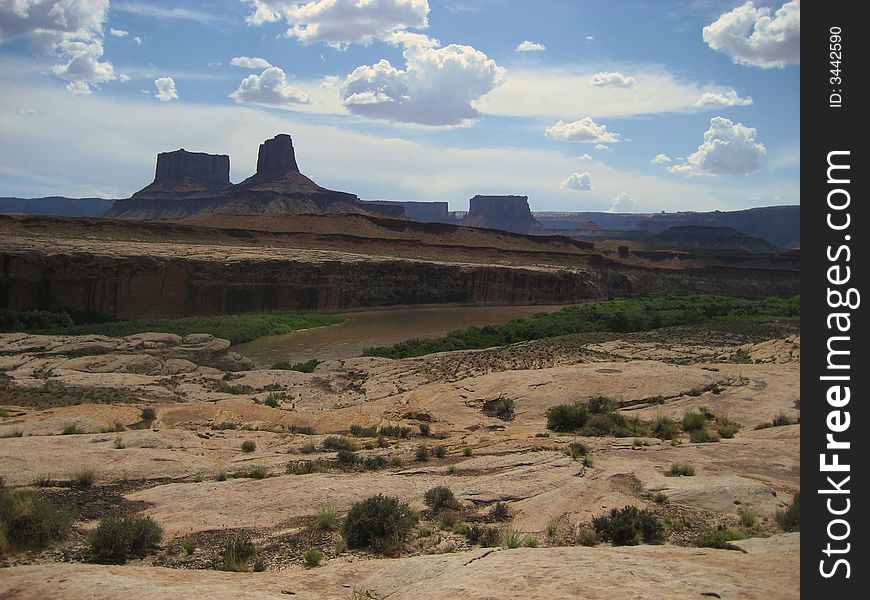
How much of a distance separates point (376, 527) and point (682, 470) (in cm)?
507

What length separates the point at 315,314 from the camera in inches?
2151

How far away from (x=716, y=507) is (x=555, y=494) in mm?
2107

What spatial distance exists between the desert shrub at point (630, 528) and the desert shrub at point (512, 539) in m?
1.00

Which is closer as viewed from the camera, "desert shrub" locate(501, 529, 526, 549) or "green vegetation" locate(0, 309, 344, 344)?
"desert shrub" locate(501, 529, 526, 549)

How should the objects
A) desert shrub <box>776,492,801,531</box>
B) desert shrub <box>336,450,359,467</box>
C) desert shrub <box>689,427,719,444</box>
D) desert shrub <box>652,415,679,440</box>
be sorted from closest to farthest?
desert shrub <box>776,492,801,531</box> < desert shrub <box>336,450,359,467</box> < desert shrub <box>689,427,719,444</box> < desert shrub <box>652,415,679,440</box>

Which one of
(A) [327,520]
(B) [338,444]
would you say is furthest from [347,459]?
(A) [327,520]

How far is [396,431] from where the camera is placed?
14.3m

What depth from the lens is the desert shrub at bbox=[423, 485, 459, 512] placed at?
8883 mm

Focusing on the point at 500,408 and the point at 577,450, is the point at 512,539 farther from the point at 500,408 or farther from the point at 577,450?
the point at 500,408

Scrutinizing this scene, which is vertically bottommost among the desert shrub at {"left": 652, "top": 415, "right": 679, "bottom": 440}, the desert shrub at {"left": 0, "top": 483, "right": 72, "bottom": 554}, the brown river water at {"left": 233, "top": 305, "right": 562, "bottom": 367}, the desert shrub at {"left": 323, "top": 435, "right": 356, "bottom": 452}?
the brown river water at {"left": 233, "top": 305, "right": 562, "bottom": 367}

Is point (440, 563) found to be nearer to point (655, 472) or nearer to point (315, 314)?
point (655, 472)

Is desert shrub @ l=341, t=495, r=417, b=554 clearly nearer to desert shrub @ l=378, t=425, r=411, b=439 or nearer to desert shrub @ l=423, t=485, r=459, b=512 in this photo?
desert shrub @ l=423, t=485, r=459, b=512

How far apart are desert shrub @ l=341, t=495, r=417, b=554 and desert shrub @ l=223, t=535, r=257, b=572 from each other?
A: 42.5 inches

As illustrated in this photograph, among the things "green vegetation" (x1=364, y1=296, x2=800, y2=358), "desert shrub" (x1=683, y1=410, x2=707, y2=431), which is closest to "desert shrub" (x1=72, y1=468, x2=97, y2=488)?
"desert shrub" (x1=683, y1=410, x2=707, y2=431)
